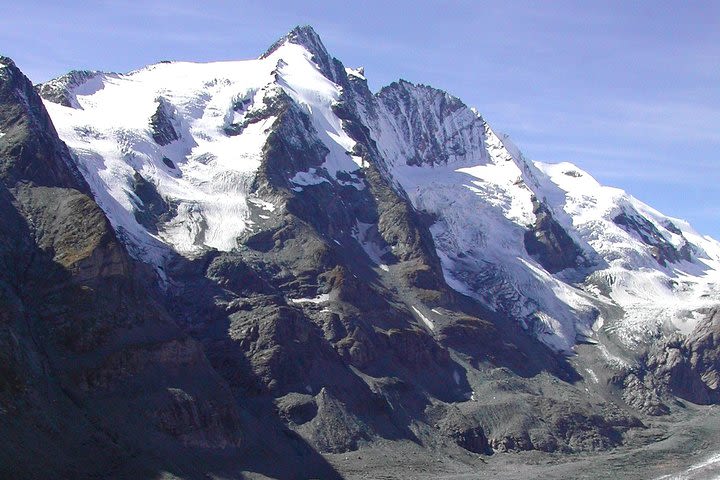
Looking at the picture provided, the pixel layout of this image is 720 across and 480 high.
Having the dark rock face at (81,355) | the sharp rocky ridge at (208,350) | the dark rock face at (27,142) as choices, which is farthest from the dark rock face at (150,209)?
the dark rock face at (81,355)

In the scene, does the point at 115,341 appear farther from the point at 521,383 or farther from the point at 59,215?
the point at 521,383

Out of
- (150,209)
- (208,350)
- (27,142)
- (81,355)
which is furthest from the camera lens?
(150,209)

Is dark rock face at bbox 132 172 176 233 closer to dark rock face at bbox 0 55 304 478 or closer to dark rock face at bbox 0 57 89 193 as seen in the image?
dark rock face at bbox 0 57 89 193

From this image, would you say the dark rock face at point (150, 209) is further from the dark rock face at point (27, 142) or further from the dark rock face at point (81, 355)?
the dark rock face at point (81, 355)

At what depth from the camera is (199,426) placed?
13050 cm

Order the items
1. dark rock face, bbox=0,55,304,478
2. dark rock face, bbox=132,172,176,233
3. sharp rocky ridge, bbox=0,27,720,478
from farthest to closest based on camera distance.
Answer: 1. dark rock face, bbox=132,172,176,233
2. sharp rocky ridge, bbox=0,27,720,478
3. dark rock face, bbox=0,55,304,478

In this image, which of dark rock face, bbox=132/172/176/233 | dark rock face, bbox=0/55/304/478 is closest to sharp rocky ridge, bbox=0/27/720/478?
dark rock face, bbox=0/55/304/478

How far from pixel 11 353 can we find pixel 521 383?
341 feet

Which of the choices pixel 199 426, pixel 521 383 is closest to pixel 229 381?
pixel 199 426

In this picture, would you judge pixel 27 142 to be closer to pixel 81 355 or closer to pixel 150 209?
pixel 150 209

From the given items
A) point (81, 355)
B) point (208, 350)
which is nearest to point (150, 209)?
point (208, 350)

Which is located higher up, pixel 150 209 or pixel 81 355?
pixel 150 209

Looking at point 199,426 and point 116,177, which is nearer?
point 199,426

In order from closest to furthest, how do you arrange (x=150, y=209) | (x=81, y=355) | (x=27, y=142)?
(x=81, y=355) < (x=27, y=142) < (x=150, y=209)
